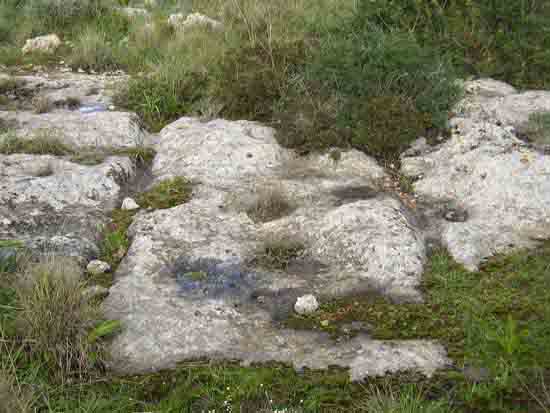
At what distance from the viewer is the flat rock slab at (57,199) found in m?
4.90

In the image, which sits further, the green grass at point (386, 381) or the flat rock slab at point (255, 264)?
the flat rock slab at point (255, 264)

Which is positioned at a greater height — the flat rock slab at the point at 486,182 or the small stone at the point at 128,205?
the flat rock slab at the point at 486,182

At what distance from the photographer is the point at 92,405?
3316 millimetres

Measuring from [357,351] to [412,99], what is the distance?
371cm

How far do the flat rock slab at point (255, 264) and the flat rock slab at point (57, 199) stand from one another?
0.43 metres

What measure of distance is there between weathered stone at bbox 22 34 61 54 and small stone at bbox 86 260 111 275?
22.9ft

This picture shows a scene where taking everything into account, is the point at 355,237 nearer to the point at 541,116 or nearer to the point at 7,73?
the point at 541,116

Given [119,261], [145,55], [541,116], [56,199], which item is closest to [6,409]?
[119,261]

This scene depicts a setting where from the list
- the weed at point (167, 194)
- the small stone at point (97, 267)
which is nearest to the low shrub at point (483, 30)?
the weed at point (167, 194)

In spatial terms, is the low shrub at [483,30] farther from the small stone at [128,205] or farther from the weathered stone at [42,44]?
the weathered stone at [42,44]

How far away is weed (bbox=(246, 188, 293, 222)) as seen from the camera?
5.38 meters

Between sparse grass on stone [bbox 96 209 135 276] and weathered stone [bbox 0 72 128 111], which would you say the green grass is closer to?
sparse grass on stone [bbox 96 209 135 276]

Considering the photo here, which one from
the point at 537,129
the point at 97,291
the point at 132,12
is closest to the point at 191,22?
the point at 132,12

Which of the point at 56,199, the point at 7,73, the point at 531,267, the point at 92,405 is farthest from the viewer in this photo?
the point at 7,73
